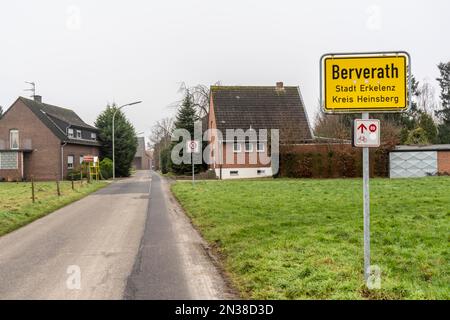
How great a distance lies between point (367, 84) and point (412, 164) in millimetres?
33268

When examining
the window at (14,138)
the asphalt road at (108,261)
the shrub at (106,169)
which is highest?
the window at (14,138)

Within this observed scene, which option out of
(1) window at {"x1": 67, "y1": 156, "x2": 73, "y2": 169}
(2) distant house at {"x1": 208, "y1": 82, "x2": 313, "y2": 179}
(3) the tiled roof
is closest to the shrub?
(1) window at {"x1": 67, "y1": 156, "x2": 73, "y2": 169}

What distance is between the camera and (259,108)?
4522 centimetres

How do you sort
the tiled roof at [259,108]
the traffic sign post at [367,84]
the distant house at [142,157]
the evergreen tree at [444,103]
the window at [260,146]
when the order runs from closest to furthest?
1. the traffic sign post at [367,84]
2. the window at [260,146]
3. the tiled roof at [259,108]
4. the evergreen tree at [444,103]
5. the distant house at [142,157]

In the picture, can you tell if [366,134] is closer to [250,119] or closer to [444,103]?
[250,119]

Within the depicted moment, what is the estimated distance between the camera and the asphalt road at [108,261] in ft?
20.2

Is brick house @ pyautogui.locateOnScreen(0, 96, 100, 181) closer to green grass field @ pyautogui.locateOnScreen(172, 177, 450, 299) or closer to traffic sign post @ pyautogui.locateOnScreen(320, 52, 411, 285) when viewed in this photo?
green grass field @ pyautogui.locateOnScreen(172, 177, 450, 299)

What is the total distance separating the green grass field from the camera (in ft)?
19.5

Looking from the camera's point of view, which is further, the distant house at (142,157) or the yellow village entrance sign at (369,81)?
the distant house at (142,157)

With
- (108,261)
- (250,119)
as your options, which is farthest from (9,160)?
(108,261)

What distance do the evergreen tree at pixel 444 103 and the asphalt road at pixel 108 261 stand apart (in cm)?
5403

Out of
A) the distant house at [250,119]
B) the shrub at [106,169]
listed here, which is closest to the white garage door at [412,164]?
the distant house at [250,119]

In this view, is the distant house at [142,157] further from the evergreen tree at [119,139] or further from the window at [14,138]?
the window at [14,138]

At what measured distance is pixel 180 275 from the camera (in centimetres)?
700
